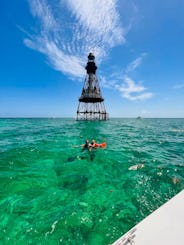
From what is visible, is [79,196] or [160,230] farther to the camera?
[79,196]

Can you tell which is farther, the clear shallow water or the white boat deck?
the clear shallow water

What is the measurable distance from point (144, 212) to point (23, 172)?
19.6 ft

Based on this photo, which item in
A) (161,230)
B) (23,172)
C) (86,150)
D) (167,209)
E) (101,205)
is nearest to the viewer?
(161,230)

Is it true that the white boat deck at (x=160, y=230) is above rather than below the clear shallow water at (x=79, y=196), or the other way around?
above

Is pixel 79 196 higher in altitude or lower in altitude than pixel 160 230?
lower

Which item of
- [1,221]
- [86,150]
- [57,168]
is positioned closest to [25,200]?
[1,221]

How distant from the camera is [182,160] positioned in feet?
30.8

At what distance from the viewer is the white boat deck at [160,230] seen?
2373 mm

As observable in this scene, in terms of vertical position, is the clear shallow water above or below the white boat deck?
below

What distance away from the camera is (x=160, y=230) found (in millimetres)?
2604

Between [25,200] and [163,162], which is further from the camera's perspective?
[163,162]

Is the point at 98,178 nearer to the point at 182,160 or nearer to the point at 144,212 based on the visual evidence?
the point at 144,212

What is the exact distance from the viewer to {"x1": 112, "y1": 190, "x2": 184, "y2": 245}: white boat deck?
2373 millimetres

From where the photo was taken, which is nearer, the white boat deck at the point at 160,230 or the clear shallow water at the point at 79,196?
the white boat deck at the point at 160,230
